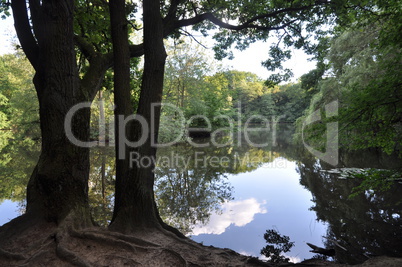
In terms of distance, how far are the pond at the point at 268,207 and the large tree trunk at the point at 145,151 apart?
182 cm

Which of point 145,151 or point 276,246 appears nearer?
point 145,151

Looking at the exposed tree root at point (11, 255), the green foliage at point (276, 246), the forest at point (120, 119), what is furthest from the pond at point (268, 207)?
the exposed tree root at point (11, 255)

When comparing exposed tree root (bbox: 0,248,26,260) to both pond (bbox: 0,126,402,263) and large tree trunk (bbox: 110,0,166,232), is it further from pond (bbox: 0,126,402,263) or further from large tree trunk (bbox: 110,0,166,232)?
pond (bbox: 0,126,402,263)

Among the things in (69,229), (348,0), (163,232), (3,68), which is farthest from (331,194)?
(3,68)

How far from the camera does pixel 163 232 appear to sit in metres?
3.49

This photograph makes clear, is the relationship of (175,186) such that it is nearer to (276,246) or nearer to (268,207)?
(268,207)

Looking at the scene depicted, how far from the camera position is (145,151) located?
3580mm

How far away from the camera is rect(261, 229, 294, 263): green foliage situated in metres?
4.06

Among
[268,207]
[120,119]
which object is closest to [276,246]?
[268,207]

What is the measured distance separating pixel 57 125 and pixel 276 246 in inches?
174

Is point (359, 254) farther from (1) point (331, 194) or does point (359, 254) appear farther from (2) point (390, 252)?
(1) point (331, 194)

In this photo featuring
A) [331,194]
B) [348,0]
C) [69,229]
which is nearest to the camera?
[69,229]

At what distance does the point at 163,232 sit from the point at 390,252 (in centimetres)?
411

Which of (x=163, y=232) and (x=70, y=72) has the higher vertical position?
(x=70, y=72)
